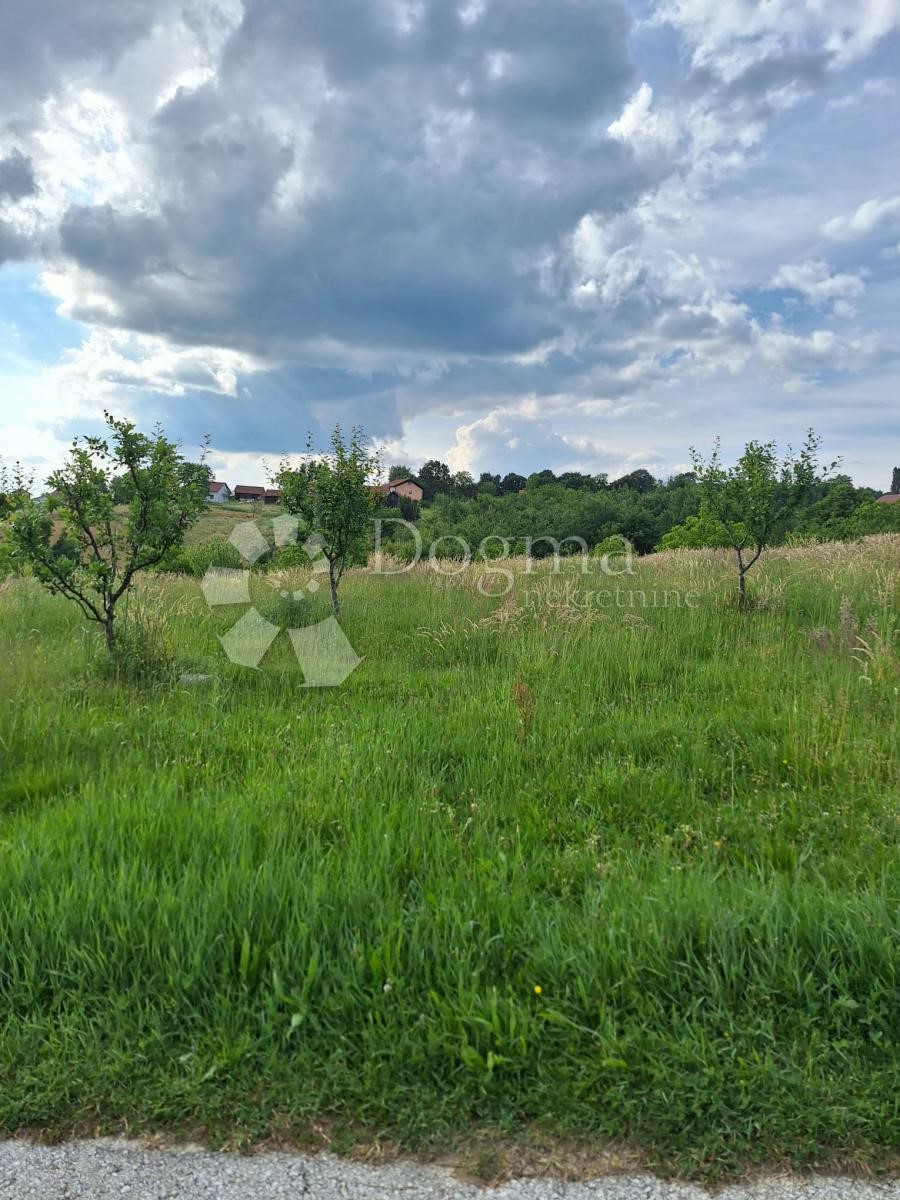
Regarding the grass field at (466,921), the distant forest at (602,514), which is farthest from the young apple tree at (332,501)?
the distant forest at (602,514)

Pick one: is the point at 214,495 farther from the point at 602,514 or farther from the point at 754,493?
the point at 602,514

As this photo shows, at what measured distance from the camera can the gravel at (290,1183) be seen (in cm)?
164

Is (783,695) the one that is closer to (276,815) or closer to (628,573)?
(276,815)

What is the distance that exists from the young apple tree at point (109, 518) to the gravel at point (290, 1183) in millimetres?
5055

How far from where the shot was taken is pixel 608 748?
4207 mm

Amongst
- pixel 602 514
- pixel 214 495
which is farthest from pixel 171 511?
pixel 602 514

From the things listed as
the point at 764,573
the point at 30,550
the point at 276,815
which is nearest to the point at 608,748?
the point at 276,815

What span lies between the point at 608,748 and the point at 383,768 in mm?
1514

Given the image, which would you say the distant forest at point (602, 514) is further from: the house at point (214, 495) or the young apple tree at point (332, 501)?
the young apple tree at point (332, 501)

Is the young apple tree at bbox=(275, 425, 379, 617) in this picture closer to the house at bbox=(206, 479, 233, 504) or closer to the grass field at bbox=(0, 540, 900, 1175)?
the house at bbox=(206, 479, 233, 504)

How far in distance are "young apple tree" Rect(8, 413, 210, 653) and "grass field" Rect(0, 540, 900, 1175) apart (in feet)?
5.10

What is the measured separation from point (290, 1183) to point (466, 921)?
0.92 m

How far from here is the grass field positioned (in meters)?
1.86

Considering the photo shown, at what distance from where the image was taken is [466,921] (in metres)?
2.38
